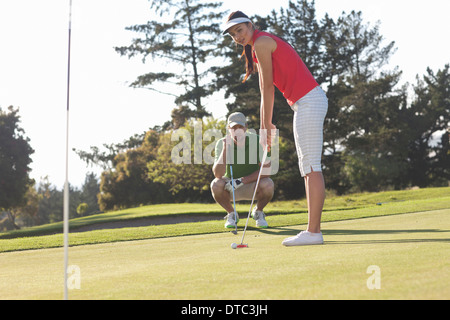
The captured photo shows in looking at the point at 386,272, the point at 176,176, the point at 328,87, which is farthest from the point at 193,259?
the point at 328,87

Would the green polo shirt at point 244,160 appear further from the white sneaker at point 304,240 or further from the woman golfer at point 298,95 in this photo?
the white sneaker at point 304,240

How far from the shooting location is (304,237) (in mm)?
4449

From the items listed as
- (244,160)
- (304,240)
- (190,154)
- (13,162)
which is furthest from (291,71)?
(13,162)

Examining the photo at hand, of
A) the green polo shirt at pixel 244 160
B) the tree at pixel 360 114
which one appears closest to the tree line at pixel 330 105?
the tree at pixel 360 114

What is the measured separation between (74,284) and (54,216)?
2659 inches

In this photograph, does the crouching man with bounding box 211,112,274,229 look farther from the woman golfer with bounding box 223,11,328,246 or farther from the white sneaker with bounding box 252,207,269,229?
the woman golfer with bounding box 223,11,328,246

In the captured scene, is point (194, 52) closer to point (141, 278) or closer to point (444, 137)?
point (444, 137)

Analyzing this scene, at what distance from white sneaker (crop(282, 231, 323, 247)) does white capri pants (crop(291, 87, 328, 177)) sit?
579mm

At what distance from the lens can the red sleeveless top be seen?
4.65m

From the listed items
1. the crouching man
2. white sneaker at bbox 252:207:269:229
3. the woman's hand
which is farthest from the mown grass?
the woman's hand

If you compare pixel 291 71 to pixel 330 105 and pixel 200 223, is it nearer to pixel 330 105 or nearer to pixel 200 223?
pixel 200 223

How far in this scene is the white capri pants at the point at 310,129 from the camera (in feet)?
15.2

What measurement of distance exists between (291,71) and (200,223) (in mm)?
5176

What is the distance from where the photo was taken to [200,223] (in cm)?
934
